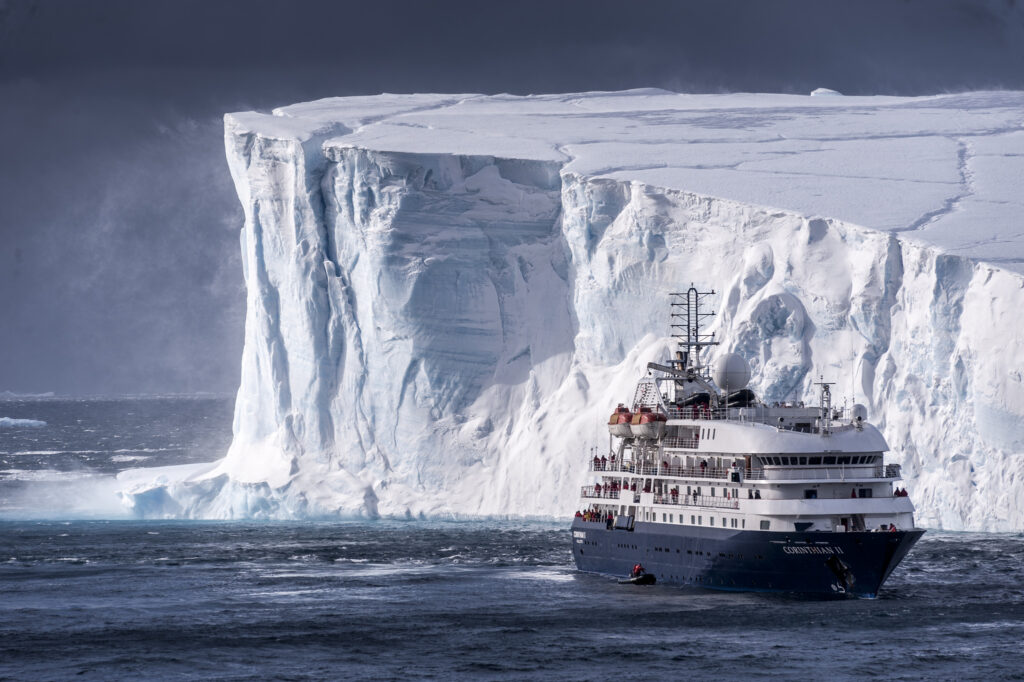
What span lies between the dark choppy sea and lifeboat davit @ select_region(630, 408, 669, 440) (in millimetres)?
3602

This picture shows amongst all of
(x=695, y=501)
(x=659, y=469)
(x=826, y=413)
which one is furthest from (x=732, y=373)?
(x=695, y=501)

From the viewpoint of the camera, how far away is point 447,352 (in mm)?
52812

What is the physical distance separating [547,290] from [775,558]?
1833 cm

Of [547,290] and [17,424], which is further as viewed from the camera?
[17,424]

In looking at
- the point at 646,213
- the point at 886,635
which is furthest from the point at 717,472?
the point at 646,213

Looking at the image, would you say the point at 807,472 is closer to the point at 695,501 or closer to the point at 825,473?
the point at 825,473

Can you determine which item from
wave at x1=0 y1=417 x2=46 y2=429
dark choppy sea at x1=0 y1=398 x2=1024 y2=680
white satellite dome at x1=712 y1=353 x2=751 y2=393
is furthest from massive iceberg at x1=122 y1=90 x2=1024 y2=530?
wave at x1=0 y1=417 x2=46 y2=429

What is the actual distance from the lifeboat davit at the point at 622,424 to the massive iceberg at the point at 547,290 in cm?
673

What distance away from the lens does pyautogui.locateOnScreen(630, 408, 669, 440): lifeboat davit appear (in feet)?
135

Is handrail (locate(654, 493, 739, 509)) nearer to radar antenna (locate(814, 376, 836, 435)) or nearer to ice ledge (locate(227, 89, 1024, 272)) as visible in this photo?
radar antenna (locate(814, 376, 836, 435))

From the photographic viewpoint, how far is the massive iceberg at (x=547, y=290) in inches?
1826

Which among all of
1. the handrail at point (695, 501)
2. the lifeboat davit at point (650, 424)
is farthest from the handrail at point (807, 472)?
the lifeboat davit at point (650, 424)

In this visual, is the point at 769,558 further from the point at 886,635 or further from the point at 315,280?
the point at 315,280

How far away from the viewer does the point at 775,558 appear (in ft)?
121
